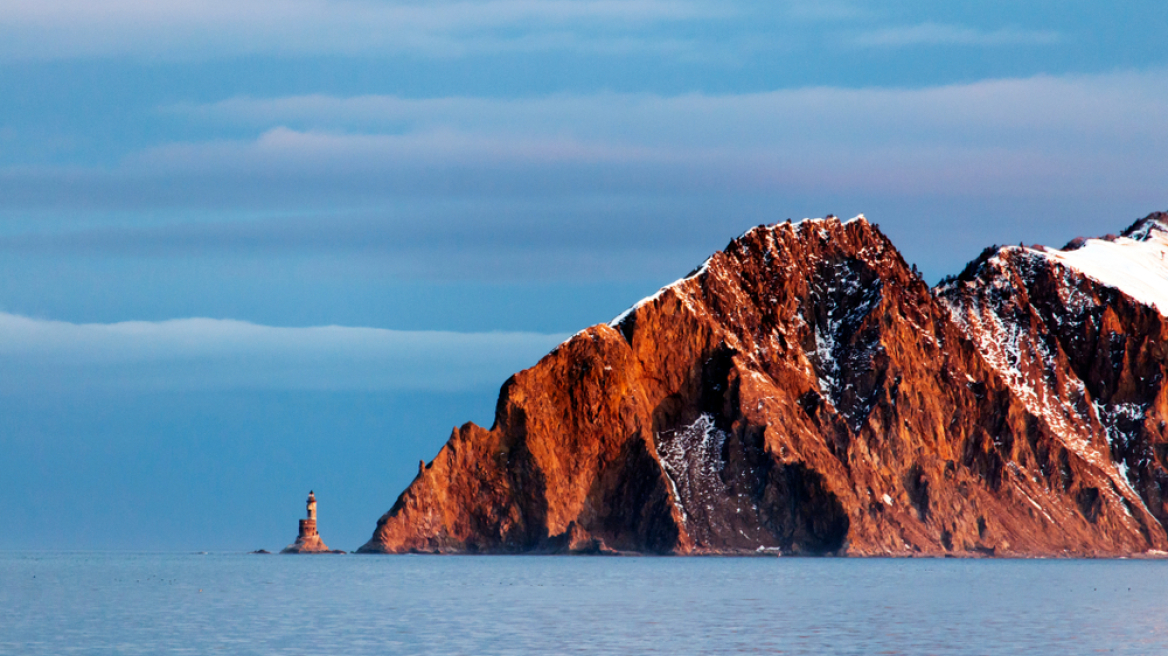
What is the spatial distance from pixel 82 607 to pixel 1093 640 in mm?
69106

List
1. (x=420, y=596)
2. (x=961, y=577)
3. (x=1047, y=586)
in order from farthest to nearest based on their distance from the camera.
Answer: (x=961, y=577) < (x=1047, y=586) < (x=420, y=596)

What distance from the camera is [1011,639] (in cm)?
8919

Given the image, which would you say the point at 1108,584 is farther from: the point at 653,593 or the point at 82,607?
the point at 82,607

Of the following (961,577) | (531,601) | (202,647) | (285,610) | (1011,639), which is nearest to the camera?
(202,647)

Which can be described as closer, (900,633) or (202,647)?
(202,647)

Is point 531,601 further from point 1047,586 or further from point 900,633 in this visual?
point 1047,586

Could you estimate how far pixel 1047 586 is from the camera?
158m

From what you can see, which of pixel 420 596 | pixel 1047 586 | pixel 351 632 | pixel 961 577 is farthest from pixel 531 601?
pixel 961 577

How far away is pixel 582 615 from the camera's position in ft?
344

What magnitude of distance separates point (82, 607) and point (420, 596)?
25.9 metres

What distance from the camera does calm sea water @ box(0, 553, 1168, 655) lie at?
83812mm

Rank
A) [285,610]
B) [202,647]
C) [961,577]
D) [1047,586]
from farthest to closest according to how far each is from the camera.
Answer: [961,577]
[1047,586]
[285,610]
[202,647]

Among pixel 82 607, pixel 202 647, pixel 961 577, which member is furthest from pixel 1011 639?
pixel 961 577

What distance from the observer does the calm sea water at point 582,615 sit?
83.8m
